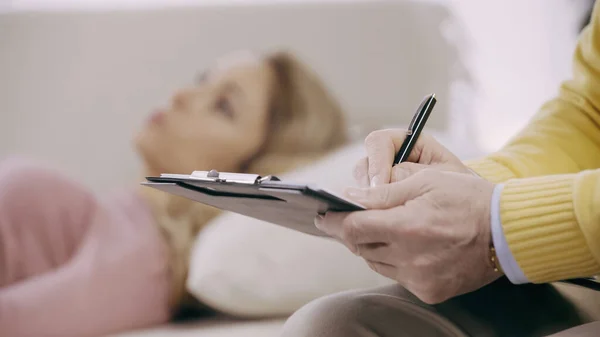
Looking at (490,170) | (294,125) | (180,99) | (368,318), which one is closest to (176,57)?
(180,99)

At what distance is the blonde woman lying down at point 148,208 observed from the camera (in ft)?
3.75

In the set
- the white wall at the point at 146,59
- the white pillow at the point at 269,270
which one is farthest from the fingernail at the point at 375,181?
the white wall at the point at 146,59

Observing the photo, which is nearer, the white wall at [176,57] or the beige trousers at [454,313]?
the beige trousers at [454,313]

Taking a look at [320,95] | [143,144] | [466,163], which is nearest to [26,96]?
[143,144]

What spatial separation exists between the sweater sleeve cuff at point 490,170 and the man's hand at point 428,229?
0.16m

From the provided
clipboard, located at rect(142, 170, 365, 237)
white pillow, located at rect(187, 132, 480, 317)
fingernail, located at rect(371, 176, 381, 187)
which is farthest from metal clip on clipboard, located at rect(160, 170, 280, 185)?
white pillow, located at rect(187, 132, 480, 317)

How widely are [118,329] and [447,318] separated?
71 centimetres

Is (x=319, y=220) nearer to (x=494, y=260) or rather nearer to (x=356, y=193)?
(x=356, y=193)

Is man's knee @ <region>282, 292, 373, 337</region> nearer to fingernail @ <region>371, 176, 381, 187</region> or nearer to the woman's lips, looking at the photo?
fingernail @ <region>371, 176, 381, 187</region>

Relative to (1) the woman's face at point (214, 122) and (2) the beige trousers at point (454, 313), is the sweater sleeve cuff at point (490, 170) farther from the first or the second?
(1) the woman's face at point (214, 122)

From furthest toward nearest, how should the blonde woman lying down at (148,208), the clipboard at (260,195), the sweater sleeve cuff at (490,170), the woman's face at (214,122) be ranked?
the woman's face at (214,122), the blonde woman lying down at (148,208), the sweater sleeve cuff at (490,170), the clipboard at (260,195)

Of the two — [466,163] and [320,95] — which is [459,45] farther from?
[466,163]

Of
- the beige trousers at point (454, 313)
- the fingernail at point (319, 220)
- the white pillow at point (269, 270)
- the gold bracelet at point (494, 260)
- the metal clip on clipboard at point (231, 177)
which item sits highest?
the metal clip on clipboard at point (231, 177)

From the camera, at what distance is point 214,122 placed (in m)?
1.53
